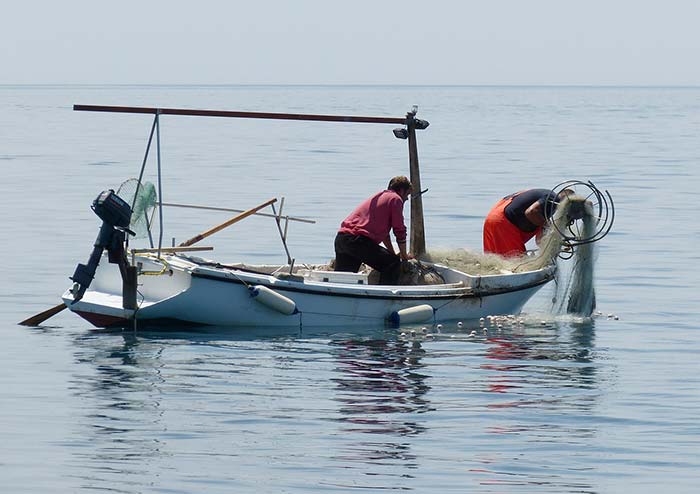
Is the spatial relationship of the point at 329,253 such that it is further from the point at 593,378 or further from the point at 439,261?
the point at 593,378

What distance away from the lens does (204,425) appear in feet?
40.2

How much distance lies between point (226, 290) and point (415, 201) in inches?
114

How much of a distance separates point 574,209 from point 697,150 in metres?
46.7

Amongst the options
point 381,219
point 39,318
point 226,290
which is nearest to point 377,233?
point 381,219

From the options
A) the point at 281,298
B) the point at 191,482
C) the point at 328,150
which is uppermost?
the point at 328,150

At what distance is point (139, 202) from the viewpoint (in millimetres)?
16484

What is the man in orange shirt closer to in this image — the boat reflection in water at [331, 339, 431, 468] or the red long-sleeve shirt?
the red long-sleeve shirt

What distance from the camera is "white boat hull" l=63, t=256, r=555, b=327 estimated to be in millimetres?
15945

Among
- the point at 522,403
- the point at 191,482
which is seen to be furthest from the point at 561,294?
the point at 191,482

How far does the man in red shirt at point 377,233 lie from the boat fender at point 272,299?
1.16m

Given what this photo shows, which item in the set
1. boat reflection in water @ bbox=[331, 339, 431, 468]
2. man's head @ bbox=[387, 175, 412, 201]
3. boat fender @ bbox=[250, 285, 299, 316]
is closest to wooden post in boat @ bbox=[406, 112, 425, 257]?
man's head @ bbox=[387, 175, 412, 201]

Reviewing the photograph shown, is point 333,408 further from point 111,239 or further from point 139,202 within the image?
point 139,202

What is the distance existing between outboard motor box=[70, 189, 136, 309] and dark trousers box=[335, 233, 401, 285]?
274cm

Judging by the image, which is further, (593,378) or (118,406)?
(593,378)
